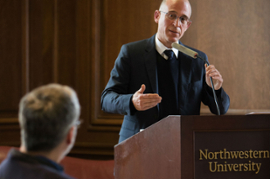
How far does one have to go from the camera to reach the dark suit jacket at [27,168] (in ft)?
2.51

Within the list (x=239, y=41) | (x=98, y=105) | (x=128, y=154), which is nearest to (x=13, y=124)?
(x=98, y=105)

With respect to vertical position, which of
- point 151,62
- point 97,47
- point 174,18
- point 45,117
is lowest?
point 45,117

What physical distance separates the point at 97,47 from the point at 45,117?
97.8 inches

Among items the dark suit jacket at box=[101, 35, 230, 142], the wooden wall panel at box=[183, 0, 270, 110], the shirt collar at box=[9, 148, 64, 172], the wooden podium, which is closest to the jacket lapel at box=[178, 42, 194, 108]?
the dark suit jacket at box=[101, 35, 230, 142]

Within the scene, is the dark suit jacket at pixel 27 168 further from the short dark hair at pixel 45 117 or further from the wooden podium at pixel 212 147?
the wooden podium at pixel 212 147

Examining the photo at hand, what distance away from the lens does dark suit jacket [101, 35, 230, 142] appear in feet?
6.58

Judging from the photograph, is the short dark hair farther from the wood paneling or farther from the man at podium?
the wood paneling

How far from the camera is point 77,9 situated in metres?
3.28

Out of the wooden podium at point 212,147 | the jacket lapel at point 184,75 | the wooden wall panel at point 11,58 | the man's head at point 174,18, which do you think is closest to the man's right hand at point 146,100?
the wooden podium at point 212,147

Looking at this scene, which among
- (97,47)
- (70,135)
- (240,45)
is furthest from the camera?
(97,47)

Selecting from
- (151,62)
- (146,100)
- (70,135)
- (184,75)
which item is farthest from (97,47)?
(70,135)

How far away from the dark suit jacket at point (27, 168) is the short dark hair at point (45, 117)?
50mm

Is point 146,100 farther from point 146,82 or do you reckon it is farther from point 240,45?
point 240,45

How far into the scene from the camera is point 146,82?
81.4 inches
